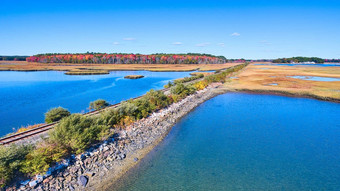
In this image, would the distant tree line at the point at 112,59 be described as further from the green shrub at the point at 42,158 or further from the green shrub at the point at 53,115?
the green shrub at the point at 42,158

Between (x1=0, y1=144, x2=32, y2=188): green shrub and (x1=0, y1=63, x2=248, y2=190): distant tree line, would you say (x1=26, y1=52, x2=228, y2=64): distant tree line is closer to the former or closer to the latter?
(x1=0, y1=63, x2=248, y2=190): distant tree line

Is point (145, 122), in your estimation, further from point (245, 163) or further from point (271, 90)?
point (271, 90)

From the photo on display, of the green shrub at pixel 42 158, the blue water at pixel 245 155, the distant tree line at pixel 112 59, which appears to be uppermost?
the distant tree line at pixel 112 59

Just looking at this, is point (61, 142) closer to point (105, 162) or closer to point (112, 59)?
point (105, 162)

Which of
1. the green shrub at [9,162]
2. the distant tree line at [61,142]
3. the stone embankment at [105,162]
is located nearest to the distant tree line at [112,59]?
the distant tree line at [61,142]

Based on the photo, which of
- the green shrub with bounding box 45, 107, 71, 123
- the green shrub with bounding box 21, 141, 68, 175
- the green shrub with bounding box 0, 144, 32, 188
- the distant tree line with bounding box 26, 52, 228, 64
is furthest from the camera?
the distant tree line with bounding box 26, 52, 228, 64

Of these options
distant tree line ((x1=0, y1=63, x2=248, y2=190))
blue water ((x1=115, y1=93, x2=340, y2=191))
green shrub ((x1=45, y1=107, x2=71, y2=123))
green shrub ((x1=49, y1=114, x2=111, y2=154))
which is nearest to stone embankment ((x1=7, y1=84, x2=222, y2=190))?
distant tree line ((x1=0, y1=63, x2=248, y2=190))

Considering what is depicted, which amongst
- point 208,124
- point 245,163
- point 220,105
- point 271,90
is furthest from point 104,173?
point 271,90
